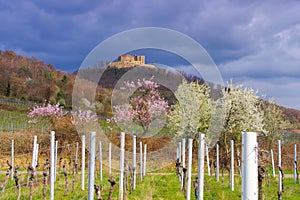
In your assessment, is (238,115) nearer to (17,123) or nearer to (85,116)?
(85,116)

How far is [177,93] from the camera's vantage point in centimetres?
2581

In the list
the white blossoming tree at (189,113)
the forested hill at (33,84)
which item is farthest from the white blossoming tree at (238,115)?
the forested hill at (33,84)

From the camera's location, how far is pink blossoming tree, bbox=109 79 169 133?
22.8m

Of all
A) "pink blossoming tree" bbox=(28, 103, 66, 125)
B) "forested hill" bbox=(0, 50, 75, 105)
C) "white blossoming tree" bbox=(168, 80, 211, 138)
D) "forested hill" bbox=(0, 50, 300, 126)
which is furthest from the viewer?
"forested hill" bbox=(0, 50, 75, 105)

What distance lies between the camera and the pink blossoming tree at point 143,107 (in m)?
22.8

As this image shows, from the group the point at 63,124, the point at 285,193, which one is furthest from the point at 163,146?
the point at 285,193

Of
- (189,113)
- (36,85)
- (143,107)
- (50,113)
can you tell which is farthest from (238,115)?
(36,85)

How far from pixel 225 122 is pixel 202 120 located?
146 cm

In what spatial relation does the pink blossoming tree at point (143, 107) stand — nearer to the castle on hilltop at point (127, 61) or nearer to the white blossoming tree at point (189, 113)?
the white blossoming tree at point (189, 113)

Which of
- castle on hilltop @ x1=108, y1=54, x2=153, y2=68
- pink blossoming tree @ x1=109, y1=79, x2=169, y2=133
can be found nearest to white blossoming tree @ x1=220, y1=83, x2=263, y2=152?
pink blossoming tree @ x1=109, y1=79, x2=169, y2=133

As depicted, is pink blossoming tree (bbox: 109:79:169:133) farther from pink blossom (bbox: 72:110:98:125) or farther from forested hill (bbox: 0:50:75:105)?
forested hill (bbox: 0:50:75:105)

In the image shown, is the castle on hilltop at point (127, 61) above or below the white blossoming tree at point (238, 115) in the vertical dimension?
above

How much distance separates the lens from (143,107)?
22.9m

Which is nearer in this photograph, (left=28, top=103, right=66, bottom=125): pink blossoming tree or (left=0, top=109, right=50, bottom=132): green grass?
(left=28, top=103, right=66, bottom=125): pink blossoming tree
